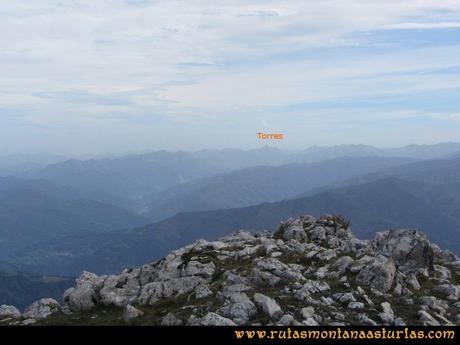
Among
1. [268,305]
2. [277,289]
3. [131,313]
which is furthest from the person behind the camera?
[131,313]

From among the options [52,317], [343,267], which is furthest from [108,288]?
[343,267]

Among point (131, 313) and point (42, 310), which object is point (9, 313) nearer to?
point (42, 310)

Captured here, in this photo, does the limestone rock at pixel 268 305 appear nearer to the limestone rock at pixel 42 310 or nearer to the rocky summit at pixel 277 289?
the rocky summit at pixel 277 289

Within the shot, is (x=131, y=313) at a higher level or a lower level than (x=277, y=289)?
lower

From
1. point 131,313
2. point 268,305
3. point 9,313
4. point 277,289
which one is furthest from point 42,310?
point 268,305

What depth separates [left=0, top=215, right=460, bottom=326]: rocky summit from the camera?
113 ft

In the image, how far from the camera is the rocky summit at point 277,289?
34.6m

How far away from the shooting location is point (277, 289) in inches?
1554

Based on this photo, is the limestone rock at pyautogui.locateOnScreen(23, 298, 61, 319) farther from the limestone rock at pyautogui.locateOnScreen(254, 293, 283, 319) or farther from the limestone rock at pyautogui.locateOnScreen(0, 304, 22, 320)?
the limestone rock at pyautogui.locateOnScreen(254, 293, 283, 319)

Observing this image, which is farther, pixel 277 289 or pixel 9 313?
pixel 9 313

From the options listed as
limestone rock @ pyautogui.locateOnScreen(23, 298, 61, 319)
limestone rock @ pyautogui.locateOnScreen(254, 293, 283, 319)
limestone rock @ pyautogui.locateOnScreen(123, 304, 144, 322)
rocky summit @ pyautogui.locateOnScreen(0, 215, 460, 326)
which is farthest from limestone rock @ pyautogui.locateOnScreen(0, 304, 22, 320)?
limestone rock @ pyautogui.locateOnScreen(254, 293, 283, 319)

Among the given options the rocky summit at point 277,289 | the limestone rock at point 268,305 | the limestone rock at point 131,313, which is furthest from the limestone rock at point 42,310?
the limestone rock at point 268,305
